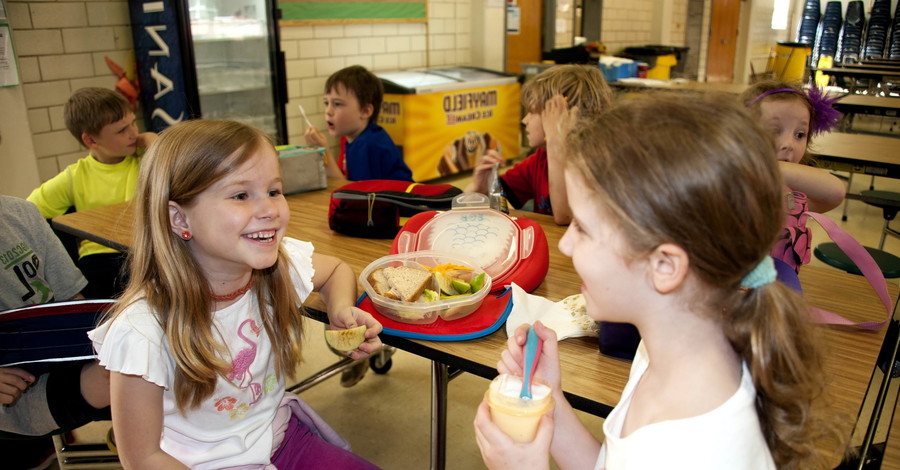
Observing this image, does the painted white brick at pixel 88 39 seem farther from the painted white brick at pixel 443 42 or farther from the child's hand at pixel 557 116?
the painted white brick at pixel 443 42

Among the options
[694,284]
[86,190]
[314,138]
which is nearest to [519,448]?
[694,284]

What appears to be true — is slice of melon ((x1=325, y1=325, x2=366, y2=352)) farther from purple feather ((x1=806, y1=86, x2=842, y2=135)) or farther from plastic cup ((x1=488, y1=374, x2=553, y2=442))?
purple feather ((x1=806, y1=86, x2=842, y2=135))

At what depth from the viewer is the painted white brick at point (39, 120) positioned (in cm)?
357

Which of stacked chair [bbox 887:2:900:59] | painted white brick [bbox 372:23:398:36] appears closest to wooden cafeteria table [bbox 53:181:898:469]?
painted white brick [bbox 372:23:398:36]

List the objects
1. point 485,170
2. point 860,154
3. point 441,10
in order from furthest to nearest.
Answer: point 441,10, point 860,154, point 485,170

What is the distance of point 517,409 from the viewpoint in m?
0.91

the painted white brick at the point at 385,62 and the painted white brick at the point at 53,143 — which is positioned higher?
the painted white brick at the point at 385,62

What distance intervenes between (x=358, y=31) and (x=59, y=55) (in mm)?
2463

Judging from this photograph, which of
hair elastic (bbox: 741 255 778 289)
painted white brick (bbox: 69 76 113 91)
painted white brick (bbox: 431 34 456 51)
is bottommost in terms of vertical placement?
hair elastic (bbox: 741 255 778 289)

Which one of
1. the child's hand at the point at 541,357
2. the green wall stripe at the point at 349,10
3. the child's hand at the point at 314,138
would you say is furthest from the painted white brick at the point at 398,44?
the child's hand at the point at 541,357

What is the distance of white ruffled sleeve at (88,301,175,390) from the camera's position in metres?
1.19

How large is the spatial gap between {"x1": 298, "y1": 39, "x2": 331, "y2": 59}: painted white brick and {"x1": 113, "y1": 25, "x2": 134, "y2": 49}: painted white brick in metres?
1.38

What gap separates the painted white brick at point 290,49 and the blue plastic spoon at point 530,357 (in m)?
4.40

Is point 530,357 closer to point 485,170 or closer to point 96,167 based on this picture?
point 485,170
